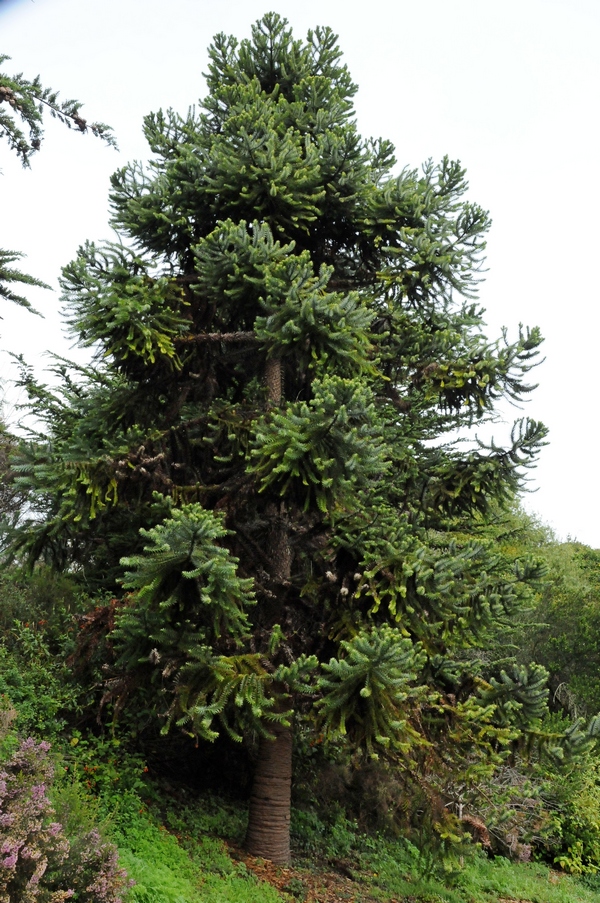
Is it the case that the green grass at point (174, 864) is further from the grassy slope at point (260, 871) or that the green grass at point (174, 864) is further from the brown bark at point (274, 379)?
the brown bark at point (274, 379)

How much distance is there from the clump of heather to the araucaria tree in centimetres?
125

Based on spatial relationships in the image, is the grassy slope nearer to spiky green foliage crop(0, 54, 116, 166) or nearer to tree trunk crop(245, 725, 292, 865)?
tree trunk crop(245, 725, 292, 865)

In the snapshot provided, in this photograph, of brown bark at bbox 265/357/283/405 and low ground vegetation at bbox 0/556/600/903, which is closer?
low ground vegetation at bbox 0/556/600/903

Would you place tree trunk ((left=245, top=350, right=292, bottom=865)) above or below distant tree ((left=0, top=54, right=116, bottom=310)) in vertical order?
below

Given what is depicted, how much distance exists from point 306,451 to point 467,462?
9.58 ft

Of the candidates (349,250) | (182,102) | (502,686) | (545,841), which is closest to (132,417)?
(349,250)

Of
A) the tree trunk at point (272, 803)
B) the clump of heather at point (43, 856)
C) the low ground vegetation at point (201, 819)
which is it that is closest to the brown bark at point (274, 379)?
the low ground vegetation at point (201, 819)

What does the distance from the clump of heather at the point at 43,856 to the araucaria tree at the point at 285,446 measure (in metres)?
1.25

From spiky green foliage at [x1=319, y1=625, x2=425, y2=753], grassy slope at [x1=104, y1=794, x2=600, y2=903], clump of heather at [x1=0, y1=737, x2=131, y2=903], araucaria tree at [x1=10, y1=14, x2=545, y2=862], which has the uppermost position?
araucaria tree at [x1=10, y1=14, x2=545, y2=862]

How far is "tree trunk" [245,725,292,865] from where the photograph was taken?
7621 millimetres

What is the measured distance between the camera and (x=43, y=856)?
446cm

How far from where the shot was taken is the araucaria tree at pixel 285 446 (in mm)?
6281

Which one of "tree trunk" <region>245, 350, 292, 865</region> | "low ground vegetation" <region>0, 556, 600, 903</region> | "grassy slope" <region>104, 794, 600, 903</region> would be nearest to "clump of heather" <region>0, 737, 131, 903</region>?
"low ground vegetation" <region>0, 556, 600, 903</region>

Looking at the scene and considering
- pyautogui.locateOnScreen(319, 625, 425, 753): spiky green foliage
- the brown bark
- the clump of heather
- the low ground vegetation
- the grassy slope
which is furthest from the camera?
the brown bark
